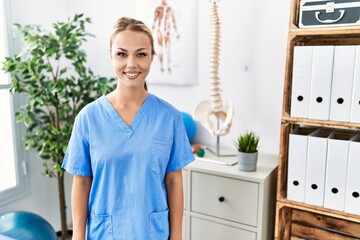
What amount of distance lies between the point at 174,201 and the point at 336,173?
709mm

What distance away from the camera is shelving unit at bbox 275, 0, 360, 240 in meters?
1.46

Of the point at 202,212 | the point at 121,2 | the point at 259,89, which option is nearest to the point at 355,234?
the point at 202,212

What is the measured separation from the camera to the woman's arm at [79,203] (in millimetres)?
1213

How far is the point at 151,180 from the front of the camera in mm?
1195

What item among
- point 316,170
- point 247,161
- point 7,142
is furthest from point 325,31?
point 7,142

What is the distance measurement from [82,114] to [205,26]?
3.91 feet

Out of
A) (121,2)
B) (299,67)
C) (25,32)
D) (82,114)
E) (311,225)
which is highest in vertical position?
(121,2)

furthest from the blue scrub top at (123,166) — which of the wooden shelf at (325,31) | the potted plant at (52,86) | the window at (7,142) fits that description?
the window at (7,142)

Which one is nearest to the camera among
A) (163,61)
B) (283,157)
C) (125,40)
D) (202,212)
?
(125,40)

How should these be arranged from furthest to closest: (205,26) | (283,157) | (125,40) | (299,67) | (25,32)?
(205,26) → (25,32) → (283,157) → (299,67) → (125,40)

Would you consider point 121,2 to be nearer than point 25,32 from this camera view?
No

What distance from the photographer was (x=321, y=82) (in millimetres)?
1447

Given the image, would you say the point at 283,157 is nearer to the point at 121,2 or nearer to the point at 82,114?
the point at 82,114

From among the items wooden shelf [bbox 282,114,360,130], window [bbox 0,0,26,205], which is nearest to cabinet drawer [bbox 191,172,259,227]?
wooden shelf [bbox 282,114,360,130]
